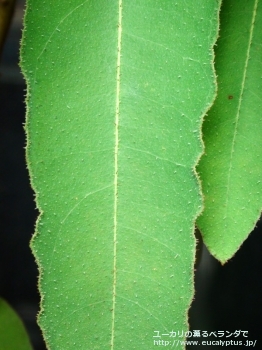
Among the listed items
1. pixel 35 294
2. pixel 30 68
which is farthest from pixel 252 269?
pixel 30 68

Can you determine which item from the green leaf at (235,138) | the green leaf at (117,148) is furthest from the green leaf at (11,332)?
the green leaf at (235,138)

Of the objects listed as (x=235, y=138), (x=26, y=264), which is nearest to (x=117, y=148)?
(x=235, y=138)

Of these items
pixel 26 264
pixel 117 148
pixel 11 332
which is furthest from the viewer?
pixel 26 264

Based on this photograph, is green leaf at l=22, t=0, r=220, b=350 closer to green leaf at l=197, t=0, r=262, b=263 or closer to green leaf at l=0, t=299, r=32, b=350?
green leaf at l=197, t=0, r=262, b=263

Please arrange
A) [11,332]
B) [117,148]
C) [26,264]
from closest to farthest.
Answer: [117,148] → [11,332] → [26,264]

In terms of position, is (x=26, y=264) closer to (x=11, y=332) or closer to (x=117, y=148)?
(x=11, y=332)

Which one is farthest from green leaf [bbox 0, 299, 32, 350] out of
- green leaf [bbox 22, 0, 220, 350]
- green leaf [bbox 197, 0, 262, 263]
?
green leaf [bbox 197, 0, 262, 263]

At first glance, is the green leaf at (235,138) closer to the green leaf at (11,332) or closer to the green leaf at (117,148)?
the green leaf at (117,148)
